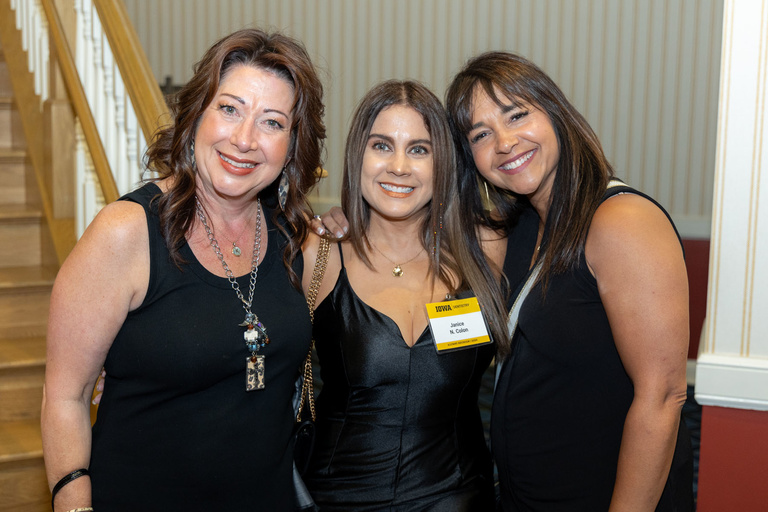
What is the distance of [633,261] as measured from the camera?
1.58 meters

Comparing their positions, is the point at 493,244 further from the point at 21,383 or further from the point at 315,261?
the point at 21,383

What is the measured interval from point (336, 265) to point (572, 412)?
762 millimetres

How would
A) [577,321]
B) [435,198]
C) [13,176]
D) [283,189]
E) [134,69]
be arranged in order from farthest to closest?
A: [13,176], [134,69], [435,198], [283,189], [577,321]

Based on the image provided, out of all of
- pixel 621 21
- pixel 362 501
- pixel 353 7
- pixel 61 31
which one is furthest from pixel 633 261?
pixel 353 7

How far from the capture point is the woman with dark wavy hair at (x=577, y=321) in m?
1.60

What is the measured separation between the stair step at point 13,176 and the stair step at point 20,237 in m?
0.19

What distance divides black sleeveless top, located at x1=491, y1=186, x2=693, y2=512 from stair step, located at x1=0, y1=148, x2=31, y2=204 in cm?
286

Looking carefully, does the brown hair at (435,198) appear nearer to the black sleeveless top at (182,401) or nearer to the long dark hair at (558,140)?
the long dark hair at (558,140)

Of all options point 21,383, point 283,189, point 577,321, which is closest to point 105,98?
point 21,383

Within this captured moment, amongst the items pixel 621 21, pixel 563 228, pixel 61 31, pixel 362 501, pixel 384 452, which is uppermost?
pixel 621 21

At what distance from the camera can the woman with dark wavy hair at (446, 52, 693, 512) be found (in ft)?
5.25

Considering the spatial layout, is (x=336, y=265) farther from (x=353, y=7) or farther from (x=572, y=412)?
(x=353, y=7)

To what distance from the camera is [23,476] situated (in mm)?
2594

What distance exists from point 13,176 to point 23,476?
1.70 m
